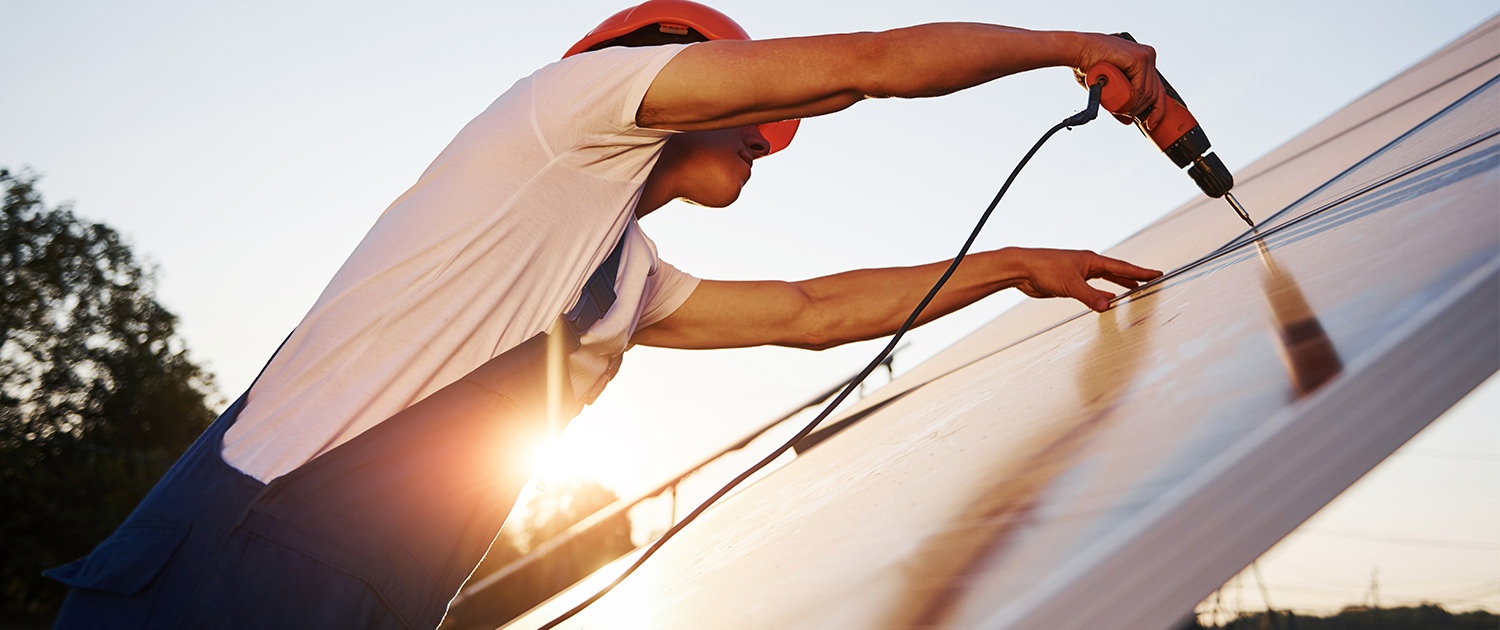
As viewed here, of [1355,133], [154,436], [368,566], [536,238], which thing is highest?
[154,436]

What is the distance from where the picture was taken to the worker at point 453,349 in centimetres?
93

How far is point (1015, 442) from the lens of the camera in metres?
0.95

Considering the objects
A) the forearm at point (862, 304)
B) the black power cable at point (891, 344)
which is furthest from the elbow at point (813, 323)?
the black power cable at point (891, 344)

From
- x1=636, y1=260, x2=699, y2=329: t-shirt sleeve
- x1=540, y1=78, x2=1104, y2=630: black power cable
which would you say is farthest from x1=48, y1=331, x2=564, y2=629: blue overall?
x1=636, y1=260, x2=699, y2=329: t-shirt sleeve

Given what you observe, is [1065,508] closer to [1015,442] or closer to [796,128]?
[1015,442]

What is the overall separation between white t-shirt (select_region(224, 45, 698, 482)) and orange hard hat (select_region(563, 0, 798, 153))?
534mm

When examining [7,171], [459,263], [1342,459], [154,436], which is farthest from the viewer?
[154,436]

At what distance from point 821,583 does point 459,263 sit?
1.73 ft

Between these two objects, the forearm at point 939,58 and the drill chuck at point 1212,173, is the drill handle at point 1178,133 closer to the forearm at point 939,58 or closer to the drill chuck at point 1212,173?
the drill chuck at point 1212,173

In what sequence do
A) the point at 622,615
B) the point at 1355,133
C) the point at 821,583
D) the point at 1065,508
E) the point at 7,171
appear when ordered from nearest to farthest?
the point at 1065,508 → the point at 821,583 → the point at 622,615 → the point at 1355,133 → the point at 7,171

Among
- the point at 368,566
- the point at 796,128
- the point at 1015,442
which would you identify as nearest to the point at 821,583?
the point at 1015,442

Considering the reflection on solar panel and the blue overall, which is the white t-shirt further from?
the reflection on solar panel

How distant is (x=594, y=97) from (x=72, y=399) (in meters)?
25.2

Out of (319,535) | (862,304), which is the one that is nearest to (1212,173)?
(862,304)
